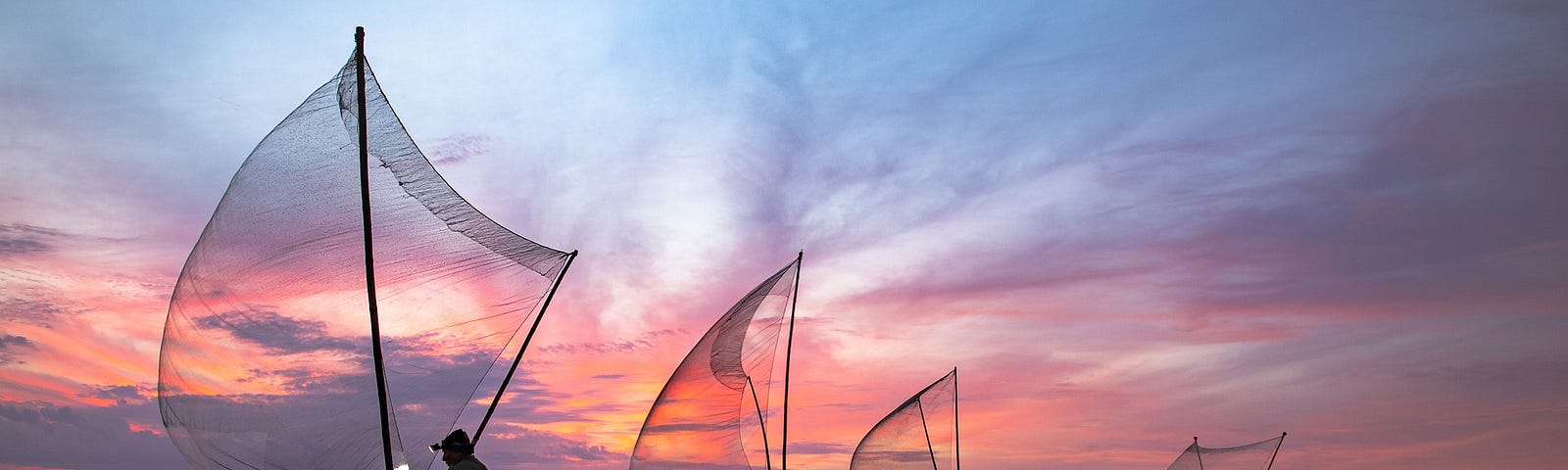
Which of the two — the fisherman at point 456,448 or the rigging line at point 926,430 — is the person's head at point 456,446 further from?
the rigging line at point 926,430

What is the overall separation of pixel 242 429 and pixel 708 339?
13.8 metres

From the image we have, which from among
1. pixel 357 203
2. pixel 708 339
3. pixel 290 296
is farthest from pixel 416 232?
pixel 708 339

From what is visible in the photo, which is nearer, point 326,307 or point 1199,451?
point 326,307

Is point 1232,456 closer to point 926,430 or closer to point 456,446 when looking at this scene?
point 926,430

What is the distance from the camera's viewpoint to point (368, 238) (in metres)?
13.5

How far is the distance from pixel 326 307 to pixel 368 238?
3.26 ft

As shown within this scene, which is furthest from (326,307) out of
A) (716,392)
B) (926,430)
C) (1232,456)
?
(1232,456)

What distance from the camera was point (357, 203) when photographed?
1374 cm

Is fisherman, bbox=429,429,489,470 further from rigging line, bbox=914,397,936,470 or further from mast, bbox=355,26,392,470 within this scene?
rigging line, bbox=914,397,936,470

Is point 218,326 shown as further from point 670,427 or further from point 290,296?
point 670,427

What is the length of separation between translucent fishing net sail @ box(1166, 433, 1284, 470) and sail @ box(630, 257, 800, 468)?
33.0 m

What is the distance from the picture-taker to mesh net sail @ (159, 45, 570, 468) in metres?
13.0

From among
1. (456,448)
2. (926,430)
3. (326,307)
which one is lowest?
(456,448)

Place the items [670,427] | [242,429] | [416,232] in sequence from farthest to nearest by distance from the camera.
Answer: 1. [670,427]
2. [416,232]
3. [242,429]
